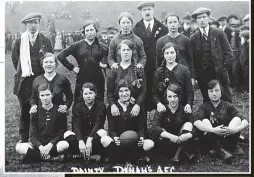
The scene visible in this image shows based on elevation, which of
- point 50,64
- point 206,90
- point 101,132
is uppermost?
point 50,64

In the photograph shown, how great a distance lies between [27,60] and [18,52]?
0.59 feet

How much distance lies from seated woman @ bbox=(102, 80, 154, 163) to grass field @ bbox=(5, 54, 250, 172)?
0.72ft

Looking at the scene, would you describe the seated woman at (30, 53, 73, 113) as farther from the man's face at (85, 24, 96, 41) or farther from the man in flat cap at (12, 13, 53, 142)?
the man's face at (85, 24, 96, 41)

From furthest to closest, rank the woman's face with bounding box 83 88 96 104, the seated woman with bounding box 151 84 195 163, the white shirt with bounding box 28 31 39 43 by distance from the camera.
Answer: the white shirt with bounding box 28 31 39 43 < the woman's face with bounding box 83 88 96 104 < the seated woman with bounding box 151 84 195 163

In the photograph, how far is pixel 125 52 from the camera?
573cm

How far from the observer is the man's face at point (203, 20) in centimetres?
580

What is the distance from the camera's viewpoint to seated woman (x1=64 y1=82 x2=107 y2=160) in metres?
5.79

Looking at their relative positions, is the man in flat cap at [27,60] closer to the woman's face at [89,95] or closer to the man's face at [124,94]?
the woman's face at [89,95]

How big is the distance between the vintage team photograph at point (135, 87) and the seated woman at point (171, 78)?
14 mm

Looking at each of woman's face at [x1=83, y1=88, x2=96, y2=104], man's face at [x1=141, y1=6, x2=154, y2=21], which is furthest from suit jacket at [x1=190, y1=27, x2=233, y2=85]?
woman's face at [x1=83, y1=88, x2=96, y2=104]

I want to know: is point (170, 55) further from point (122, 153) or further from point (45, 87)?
point (45, 87)

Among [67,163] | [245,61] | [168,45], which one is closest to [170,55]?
[168,45]

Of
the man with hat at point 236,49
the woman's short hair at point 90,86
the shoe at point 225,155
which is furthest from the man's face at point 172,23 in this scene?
the shoe at point 225,155

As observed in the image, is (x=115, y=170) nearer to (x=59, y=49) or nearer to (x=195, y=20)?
(x=59, y=49)
